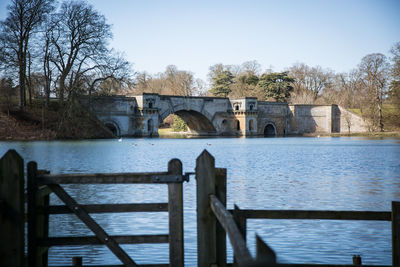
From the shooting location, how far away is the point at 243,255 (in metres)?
2.40

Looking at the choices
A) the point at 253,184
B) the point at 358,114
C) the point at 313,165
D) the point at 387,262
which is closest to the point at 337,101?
the point at 358,114

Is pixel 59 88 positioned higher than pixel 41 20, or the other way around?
pixel 41 20

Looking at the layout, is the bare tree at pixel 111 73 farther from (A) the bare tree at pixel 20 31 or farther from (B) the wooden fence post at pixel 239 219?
(B) the wooden fence post at pixel 239 219

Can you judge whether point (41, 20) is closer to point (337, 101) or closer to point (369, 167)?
point (369, 167)

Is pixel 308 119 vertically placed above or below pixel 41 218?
above

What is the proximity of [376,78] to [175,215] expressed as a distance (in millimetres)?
56939

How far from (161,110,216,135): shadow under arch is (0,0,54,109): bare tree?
2423 cm

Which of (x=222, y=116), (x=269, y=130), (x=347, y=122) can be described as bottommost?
(x=269, y=130)

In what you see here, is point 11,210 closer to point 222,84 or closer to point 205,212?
point 205,212

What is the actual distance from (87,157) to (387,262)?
18.3 metres

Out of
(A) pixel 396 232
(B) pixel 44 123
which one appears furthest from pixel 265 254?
(B) pixel 44 123

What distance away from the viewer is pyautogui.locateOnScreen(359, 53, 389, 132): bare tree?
2248 inches

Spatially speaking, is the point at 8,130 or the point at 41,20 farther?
the point at 41,20

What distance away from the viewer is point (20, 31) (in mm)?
38344
